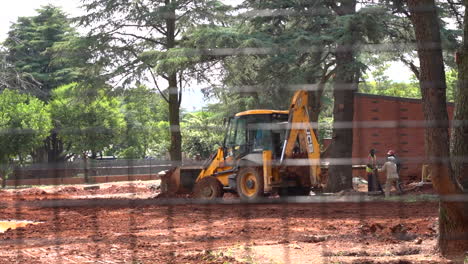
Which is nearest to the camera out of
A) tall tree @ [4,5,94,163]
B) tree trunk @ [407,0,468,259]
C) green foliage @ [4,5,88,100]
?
tree trunk @ [407,0,468,259]

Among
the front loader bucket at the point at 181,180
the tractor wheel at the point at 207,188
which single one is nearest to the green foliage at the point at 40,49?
the front loader bucket at the point at 181,180

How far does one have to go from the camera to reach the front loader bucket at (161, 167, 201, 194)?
1116 centimetres

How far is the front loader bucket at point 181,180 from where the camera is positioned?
36.6 ft

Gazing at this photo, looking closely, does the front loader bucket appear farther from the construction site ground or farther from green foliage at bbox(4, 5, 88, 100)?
green foliage at bbox(4, 5, 88, 100)

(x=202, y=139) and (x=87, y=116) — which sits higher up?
(x=87, y=116)

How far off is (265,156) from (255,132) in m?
0.50

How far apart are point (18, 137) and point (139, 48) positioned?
3812 mm

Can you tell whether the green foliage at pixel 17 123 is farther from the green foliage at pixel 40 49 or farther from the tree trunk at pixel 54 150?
the tree trunk at pixel 54 150

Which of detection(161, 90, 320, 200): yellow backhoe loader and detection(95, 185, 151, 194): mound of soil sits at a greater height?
detection(161, 90, 320, 200): yellow backhoe loader

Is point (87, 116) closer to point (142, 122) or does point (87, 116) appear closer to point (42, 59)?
point (142, 122)

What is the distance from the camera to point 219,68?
462 inches

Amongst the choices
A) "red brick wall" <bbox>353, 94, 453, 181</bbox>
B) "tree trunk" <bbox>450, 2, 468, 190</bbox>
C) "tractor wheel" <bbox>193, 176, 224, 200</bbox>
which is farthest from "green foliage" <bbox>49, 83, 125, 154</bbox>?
"tree trunk" <bbox>450, 2, 468, 190</bbox>

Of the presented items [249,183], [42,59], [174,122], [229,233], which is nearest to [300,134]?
[249,183]

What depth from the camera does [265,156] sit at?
9328 millimetres
